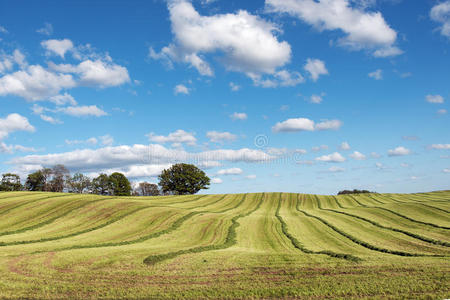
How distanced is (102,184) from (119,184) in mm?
8514

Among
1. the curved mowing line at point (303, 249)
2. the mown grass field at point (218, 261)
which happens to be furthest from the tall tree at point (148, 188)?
the curved mowing line at point (303, 249)

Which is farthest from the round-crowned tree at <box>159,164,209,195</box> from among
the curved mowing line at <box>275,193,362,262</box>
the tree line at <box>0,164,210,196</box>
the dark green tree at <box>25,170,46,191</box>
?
the curved mowing line at <box>275,193,362,262</box>

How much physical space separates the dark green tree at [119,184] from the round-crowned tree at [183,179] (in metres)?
22.7

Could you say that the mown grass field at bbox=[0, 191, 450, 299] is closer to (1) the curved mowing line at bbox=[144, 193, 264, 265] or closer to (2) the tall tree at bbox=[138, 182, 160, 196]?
(1) the curved mowing line at bbox=[144, 193, 264, 265]

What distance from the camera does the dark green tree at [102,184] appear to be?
136025mm

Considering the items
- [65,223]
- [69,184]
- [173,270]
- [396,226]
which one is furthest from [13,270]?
[69,184]

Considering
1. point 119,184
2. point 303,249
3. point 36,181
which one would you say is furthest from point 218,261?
point 36,181

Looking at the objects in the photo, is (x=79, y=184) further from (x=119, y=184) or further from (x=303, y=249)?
(x=303, y=249)

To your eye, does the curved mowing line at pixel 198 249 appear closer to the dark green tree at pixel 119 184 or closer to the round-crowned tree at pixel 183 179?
the round-crowned tree at pixel 183 179

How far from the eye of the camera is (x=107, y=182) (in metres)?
136

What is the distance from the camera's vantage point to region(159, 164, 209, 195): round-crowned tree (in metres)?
121

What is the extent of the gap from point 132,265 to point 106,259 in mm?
2422

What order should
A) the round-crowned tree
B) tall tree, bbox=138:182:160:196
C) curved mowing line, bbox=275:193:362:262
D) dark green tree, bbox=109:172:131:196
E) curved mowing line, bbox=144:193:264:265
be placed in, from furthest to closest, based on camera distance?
1. tall tree, bbox=138:182:160:196
2. dark green tree, bbox=109:172:131:196
3. the round-crowned tree
4. curved mowing line, bbox=275:193:362:262
5. curved mowing line, bbox=144:193:264:265

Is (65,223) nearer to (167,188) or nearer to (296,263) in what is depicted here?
(296,263)
